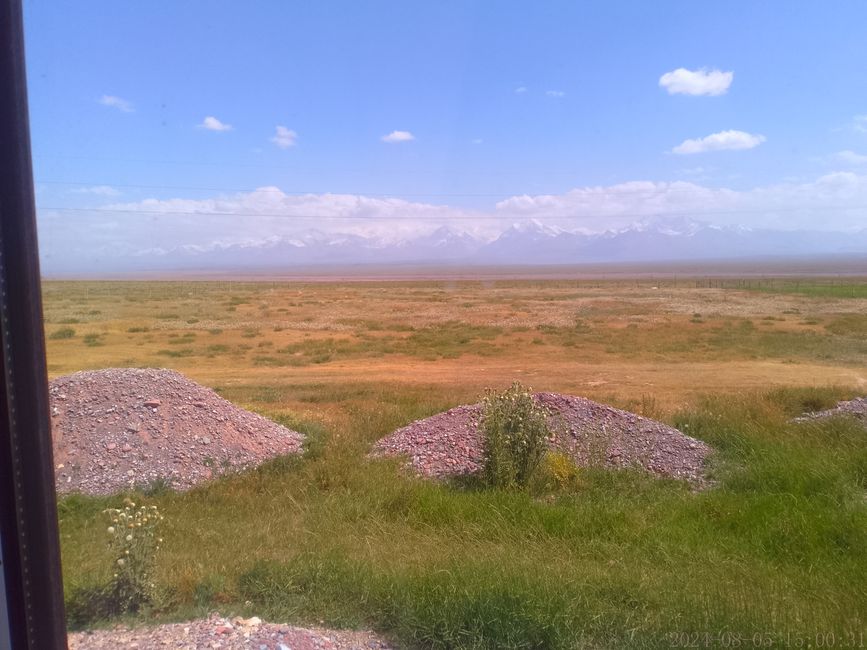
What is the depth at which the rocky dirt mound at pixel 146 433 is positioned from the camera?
321 inches

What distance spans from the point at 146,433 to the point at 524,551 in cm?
571

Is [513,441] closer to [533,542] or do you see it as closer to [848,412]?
[533,542]

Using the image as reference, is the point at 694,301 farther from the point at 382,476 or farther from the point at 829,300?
the point at 382,476

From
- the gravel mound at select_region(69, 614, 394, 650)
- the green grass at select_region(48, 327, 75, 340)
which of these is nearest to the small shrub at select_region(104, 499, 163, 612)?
the gravel mound at select_region(69, 614, 394, 650)

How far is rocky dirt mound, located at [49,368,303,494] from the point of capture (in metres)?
8.16

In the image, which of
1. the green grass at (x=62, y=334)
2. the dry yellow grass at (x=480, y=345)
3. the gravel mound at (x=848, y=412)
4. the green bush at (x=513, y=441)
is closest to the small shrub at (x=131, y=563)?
the green bush at (x=513, y=441)

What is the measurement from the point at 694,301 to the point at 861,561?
51852 millimetres

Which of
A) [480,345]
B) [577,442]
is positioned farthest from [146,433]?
[480,345]

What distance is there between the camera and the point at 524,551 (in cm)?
566

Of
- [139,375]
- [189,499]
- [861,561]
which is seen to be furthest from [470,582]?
[139,375]

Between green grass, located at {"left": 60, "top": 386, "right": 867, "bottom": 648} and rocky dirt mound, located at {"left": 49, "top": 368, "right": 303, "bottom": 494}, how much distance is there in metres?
0.79

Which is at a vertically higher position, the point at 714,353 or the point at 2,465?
the point at 2,465

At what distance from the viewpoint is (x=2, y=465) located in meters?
3.30

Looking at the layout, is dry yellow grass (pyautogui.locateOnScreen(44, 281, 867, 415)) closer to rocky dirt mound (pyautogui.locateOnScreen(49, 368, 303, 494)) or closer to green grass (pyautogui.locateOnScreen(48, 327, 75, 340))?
green grass (pyautogui.locateOnScreen(48, 327, 75, 340))
